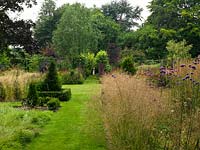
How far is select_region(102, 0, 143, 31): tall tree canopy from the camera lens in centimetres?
5372

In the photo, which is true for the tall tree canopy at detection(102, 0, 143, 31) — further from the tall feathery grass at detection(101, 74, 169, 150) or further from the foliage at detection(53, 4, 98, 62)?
the tall feathery grass at detection(101, 74, 169, 150)

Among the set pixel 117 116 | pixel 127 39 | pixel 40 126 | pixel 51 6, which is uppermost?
pixel 51 6

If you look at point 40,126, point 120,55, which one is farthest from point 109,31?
point 40,126

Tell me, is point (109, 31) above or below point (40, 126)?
above

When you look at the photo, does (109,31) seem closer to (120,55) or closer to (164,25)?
(120,55)

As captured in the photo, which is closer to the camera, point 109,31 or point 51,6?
point 109,31

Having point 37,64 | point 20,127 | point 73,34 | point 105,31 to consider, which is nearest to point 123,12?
point 105,31

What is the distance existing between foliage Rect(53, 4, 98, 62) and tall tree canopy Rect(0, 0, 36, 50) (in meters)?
21.0

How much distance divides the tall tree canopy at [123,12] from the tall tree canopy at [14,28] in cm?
4144

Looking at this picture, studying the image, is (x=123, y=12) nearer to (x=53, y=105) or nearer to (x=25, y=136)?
(x=53, y=105)

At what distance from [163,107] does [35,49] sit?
8.79m

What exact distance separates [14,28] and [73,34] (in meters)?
22.3

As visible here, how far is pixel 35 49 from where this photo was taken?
43.5 feet

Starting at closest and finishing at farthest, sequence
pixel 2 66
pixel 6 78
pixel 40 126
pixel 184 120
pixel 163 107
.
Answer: pixel 184 120, pixel 163 107, pixel 40 126, pixel 6 78, pixel 2 66
